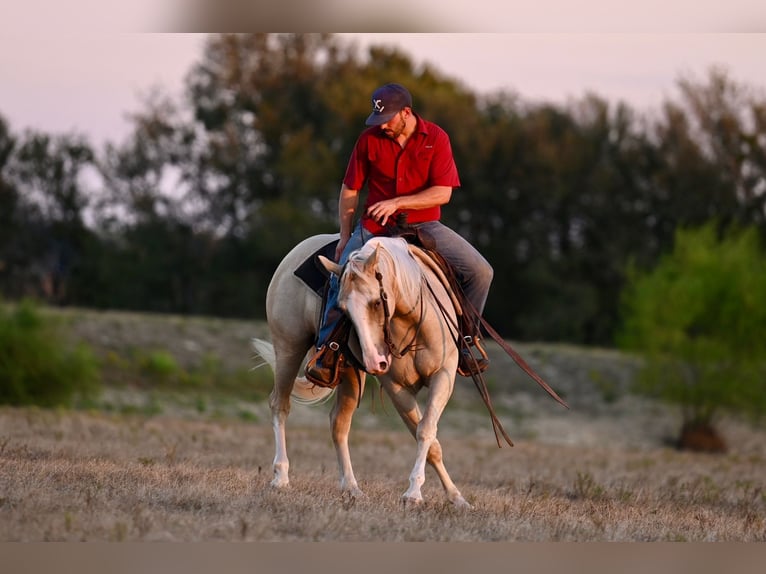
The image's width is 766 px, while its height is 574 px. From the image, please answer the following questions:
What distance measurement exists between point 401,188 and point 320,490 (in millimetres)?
2421

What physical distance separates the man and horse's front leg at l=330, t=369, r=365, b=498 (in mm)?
781

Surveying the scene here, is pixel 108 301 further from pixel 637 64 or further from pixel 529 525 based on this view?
pixel 529 525

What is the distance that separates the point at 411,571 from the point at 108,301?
36.0m

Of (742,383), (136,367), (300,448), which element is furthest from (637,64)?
(300,448)

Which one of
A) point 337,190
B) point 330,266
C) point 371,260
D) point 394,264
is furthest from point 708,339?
point 371,260

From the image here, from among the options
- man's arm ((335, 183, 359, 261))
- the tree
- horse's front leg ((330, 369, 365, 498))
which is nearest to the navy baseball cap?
man's arm ((335, 183, 359, 261))

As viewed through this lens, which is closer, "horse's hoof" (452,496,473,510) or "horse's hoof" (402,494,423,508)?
"horse's hoof" (402,494,423,508)

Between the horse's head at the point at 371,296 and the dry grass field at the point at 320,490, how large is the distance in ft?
3.37

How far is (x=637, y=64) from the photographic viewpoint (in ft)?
114

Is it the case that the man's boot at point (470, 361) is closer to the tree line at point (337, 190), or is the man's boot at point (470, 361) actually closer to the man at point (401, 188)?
the man at point (401, 188)

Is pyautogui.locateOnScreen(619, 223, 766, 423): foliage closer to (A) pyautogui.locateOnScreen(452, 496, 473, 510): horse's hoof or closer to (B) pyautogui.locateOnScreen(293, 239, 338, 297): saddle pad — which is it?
(B) pyautogui.locateOnScreen(293, 239, 338, 297): saddle pad

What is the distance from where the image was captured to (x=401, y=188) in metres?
9.37

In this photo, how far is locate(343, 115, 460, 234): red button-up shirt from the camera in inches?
368

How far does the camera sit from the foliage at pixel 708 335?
1051 inches
